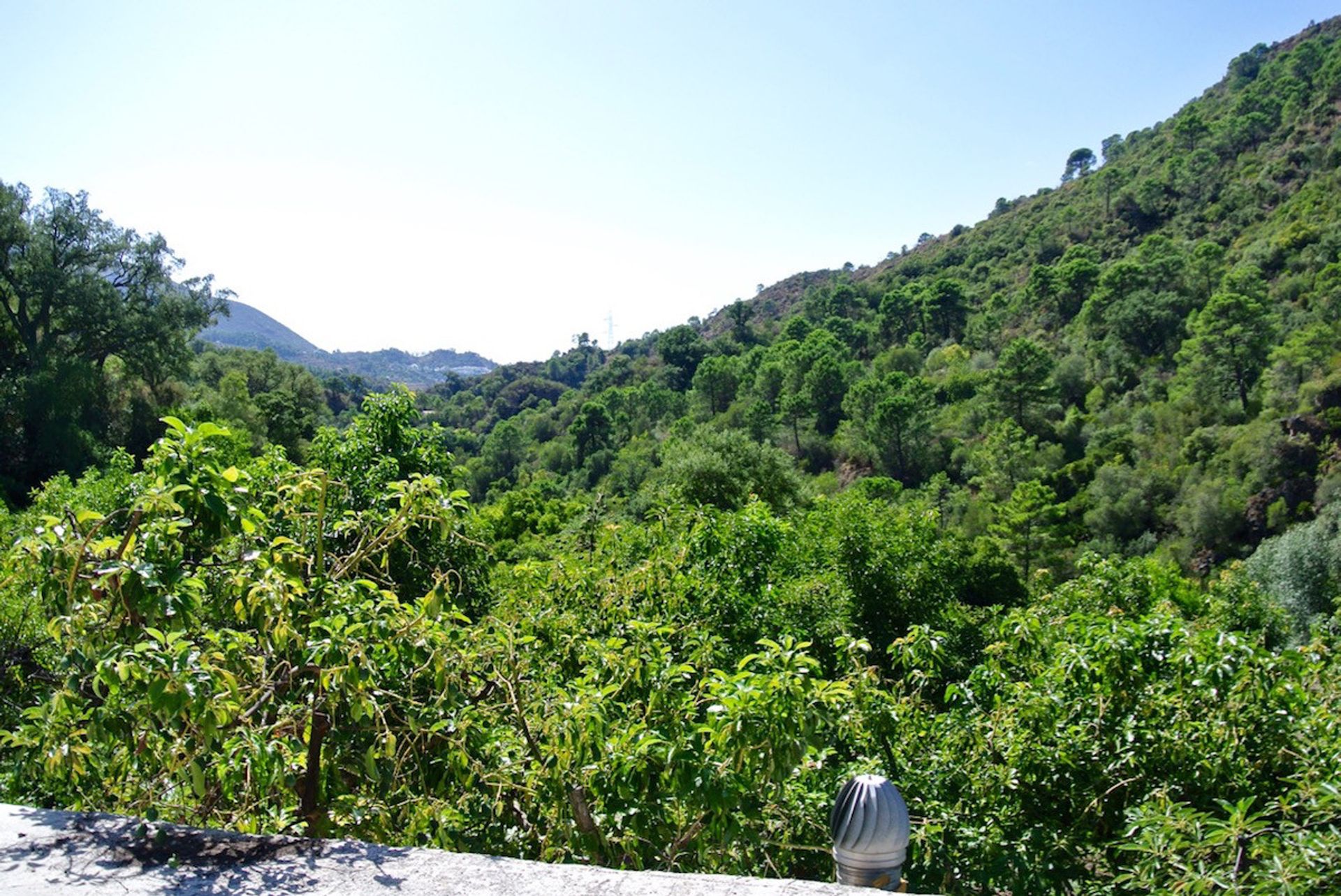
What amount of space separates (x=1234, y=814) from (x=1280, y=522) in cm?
4024

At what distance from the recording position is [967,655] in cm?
1234

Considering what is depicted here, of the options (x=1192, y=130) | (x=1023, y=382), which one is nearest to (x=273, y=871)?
(x=1023, y=382)

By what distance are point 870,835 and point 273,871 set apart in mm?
1568

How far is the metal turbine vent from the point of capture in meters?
2.38

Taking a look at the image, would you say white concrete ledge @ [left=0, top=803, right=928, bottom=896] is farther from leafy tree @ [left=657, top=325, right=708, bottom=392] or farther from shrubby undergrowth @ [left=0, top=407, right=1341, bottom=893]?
leafy tree @ [left=657, top=325, right=708, bottom=392]

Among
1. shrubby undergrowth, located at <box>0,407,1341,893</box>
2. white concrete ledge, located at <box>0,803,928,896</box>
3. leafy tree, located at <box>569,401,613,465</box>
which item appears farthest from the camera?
leafy tree, located at <box>569,401,613,465</box>

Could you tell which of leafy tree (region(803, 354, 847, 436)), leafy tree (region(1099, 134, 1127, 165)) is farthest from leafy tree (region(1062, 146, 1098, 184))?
leafy tree (region(803, 354, 847, 436))

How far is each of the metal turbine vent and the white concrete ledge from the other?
42 centimetres

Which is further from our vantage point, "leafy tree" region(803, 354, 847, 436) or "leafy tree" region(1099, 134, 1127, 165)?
"leafy tree" region(1099, 134, 1127, 165)

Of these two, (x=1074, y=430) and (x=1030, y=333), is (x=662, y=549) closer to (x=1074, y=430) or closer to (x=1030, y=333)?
(x=1074, y=430)

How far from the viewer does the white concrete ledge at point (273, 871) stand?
1.95 metres

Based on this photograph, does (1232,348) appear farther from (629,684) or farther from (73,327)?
(73,327)

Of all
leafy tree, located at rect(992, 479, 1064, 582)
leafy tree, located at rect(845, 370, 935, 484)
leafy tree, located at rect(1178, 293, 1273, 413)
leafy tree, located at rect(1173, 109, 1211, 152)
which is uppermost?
leafy tree, located at rect(1173, 109, 1211, 152)

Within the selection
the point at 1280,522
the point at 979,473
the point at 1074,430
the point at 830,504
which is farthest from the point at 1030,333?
the point at 830,504
